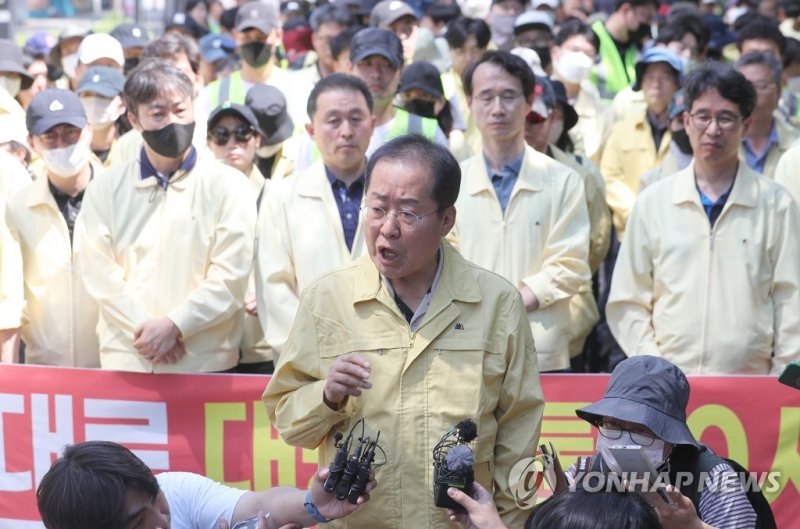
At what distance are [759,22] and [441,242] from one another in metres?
7.14

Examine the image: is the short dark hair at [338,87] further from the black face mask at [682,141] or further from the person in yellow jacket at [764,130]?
the person in yellow jacket at [764,130]

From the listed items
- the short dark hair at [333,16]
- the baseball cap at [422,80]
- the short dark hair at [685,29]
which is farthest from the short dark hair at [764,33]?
the short dark hair at [333,16]

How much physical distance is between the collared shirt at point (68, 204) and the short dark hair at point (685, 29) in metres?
5.99

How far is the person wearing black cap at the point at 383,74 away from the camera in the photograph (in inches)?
310

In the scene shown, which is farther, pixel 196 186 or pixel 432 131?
pixel 432 131

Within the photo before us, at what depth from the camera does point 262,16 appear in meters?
9.65

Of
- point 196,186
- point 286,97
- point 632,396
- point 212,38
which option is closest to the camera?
point 632,396

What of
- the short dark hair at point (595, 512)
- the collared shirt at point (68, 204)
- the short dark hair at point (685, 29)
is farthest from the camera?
the short dark hair at point (685, 29)

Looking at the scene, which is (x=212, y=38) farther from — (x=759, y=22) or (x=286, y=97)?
(x=759, y=22)

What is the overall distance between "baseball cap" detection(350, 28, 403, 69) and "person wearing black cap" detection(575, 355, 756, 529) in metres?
4.49

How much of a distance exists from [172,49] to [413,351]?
229 inches

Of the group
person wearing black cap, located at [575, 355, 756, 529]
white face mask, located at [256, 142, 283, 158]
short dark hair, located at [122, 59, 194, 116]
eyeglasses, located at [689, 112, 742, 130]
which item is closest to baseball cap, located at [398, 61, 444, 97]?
white face mask, located at [256, 142, 283, 158]

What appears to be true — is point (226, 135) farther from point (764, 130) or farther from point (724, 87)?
point (764, 130)

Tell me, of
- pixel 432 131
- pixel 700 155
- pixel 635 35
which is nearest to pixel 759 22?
pixel 635 35
